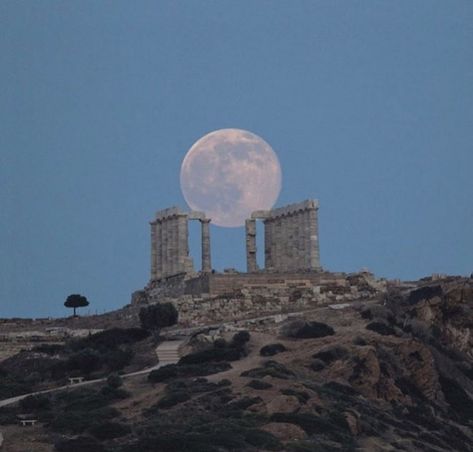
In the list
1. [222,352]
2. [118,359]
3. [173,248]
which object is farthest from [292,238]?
[222,352]

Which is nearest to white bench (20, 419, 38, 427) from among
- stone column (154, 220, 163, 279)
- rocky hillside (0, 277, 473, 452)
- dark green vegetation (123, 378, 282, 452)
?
rocky hillside (0, 277, 473, 452)

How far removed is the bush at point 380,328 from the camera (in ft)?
217

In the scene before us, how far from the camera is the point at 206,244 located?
8712 cm

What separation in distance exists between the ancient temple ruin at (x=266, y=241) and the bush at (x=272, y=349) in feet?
71.6

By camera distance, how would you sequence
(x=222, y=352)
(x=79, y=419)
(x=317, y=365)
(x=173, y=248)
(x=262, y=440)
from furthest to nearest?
(x=173, y=248) < (x=222, y=352) < (x=317, y=365) < (x=79, y=419) < (x=262, y=440)

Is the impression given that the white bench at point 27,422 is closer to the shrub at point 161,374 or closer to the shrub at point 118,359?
the shrub at point 161,374

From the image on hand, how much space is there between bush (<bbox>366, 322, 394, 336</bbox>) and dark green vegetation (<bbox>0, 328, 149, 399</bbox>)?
10.9 meters

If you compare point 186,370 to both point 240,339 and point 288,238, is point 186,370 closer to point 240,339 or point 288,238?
point 240,339

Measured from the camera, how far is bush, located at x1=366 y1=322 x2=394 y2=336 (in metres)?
66.2

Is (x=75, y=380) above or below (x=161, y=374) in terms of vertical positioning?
below

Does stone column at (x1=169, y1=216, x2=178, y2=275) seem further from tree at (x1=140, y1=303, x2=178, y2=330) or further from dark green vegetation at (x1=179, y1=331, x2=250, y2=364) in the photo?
dark green vegetation at (x1=179, y1=331, x2=250, y2=364)

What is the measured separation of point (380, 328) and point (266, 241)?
23.0 m

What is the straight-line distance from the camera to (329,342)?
207ft

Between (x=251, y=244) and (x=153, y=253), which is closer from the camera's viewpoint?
(x=251, y=244)
